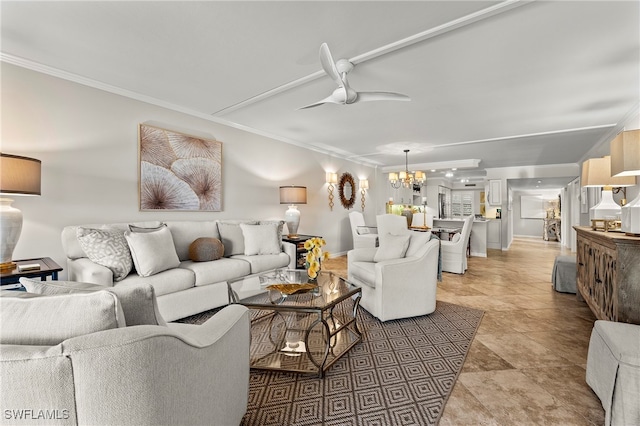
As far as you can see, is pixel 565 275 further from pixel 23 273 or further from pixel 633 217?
pixel 23 273

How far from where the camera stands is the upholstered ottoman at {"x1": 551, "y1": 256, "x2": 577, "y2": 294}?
12.8 ft

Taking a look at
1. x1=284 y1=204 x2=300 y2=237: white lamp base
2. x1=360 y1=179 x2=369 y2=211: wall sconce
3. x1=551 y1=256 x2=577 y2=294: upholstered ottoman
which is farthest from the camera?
x1=360 y1=179 x2=369 y2=211: wall sconce

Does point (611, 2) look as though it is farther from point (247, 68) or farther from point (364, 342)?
point (364, 342)

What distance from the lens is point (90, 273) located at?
2.37m

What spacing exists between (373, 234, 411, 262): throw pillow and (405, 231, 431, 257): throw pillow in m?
0.05

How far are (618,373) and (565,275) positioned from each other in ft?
10.3

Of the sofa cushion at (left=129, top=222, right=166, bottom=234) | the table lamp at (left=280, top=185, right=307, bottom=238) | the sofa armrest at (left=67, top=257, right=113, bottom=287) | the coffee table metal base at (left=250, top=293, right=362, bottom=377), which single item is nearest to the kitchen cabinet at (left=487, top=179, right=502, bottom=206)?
the table lamp at (left=280, top=185, right=307, bottom=238)

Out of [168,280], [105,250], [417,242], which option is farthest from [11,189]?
[417,242]

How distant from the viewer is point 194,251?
10.8 ft

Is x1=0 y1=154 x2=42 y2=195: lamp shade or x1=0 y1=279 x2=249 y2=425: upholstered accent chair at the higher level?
x1=0 y1=154 x2=42 y2=195: lamp shade

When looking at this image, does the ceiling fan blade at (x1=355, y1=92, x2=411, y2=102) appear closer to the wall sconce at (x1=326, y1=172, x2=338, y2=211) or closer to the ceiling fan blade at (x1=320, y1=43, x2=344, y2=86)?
the ceiling fan blade at (x1=320, y1=43, x2=344, y2=86)

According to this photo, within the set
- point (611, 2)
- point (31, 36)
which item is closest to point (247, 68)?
point (31, 36)

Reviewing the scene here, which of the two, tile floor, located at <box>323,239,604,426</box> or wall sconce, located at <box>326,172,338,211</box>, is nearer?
tile floor, located at <box>323,239,604,426</box>

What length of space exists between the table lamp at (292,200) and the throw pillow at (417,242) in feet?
6.87
